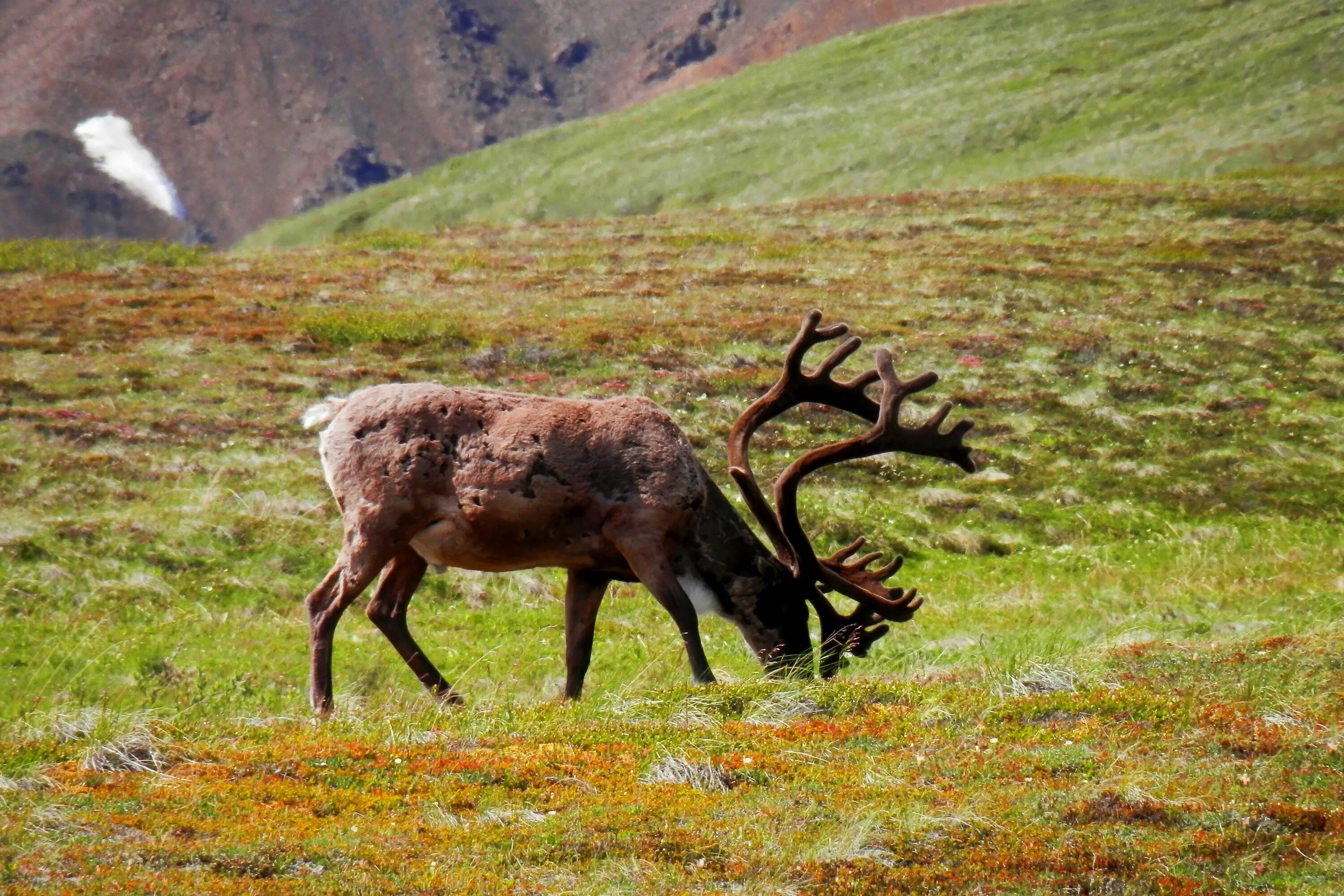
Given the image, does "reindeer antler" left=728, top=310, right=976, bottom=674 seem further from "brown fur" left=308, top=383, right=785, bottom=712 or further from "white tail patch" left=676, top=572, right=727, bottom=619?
"brown fur" left=308, top=383, right=785, bottom=712

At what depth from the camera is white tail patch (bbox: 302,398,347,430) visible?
1259 centimetres

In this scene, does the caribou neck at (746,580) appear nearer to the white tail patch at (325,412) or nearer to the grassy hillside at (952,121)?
the white tail patch at (325,412)

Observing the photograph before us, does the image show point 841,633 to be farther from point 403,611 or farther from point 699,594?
point 403,611

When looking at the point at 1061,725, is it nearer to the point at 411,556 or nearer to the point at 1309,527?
the point at 411,556

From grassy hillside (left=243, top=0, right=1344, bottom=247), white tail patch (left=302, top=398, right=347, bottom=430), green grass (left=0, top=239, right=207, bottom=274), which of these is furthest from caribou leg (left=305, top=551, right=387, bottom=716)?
grassy hillside (left=243, top=0, right=1344, bottom=247)

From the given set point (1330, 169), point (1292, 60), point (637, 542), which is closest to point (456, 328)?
point (637, 542)

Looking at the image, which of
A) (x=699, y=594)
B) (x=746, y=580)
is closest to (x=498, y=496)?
(x=699, y=594)

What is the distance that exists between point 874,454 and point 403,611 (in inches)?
192

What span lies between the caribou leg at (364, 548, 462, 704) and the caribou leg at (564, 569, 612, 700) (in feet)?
3.91

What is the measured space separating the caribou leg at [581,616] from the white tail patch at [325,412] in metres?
2.72

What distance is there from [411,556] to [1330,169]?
70.4 metres

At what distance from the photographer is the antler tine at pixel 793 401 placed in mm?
13102

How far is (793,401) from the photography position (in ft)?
44.9

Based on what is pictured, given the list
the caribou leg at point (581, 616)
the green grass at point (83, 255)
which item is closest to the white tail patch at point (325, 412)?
the caribou leg at point (581, 616)
